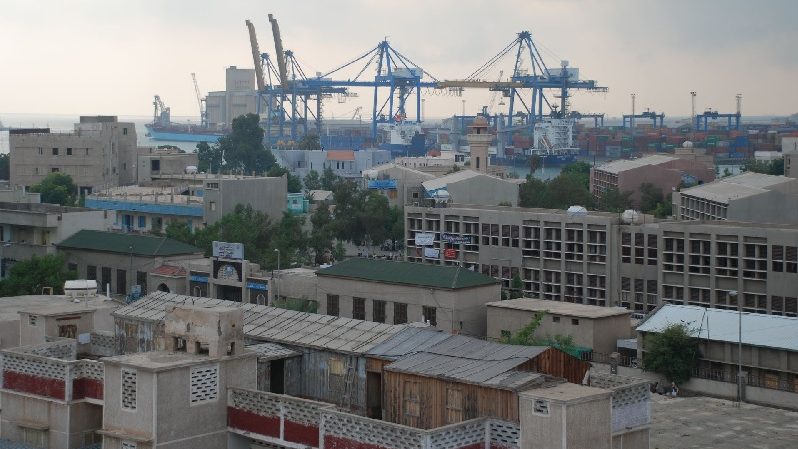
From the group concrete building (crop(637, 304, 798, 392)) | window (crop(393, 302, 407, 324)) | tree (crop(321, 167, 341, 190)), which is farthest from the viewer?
tree (crop(321, 167, 341, 190))

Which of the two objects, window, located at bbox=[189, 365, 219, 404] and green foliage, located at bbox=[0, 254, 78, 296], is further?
green foliage, located at bbox=[0, 254, 78, 296]

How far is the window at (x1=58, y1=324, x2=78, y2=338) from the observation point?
19.8 metres

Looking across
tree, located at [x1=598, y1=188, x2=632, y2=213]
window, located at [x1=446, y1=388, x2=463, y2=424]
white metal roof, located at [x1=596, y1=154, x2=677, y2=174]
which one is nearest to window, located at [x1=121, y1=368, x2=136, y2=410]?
window, located at [x1=446, y1=388, x2=463, y2=424]

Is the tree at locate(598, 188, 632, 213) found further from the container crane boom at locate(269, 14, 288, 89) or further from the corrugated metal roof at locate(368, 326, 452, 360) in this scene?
the container crane boom at locate(269, 14, 288, 89)

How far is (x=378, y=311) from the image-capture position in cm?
2994

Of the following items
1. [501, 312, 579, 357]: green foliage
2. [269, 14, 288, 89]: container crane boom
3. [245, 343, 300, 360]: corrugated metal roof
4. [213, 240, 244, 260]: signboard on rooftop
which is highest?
[269, 14, 288, 89]: container crane boom

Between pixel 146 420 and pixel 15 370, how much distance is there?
3377 mm

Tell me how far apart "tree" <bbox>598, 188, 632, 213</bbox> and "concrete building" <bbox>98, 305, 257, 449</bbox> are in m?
47.2

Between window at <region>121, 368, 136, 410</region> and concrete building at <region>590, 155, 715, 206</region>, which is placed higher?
concrete building at <region>590, 155, 715, 206</region>

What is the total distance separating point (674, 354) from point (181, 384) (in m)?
12.8

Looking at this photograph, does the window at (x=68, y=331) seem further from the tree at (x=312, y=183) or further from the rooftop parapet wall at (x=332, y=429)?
the tree at (x=312, y=183)

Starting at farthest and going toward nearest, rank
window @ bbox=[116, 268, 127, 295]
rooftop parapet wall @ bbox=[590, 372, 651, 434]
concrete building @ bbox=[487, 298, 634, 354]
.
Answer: window @ bbox=[116, 268, 127, 295], concrete building @ bbox=[487, 298, 634, 354], rooftop parapet wall @ bbox=[590, 372, 651, 434]

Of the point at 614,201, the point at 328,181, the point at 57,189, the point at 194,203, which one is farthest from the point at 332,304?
the point at 328,181

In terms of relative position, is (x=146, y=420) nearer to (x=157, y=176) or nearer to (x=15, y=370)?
(x=15, y=370)
